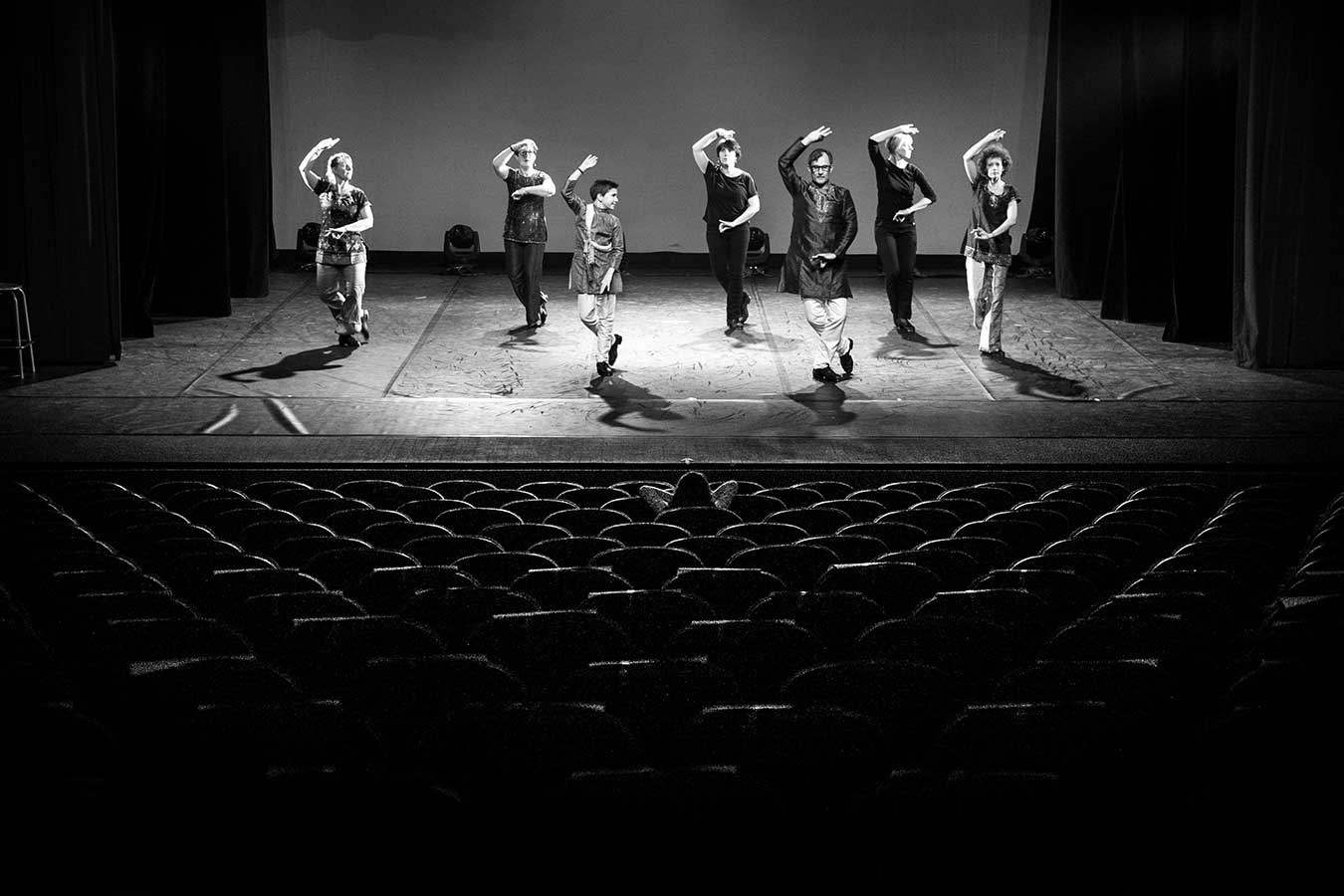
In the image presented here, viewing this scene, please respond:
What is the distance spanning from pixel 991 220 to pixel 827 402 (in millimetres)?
2002

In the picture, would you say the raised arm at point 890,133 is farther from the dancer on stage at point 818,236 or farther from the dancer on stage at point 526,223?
Answer: the dancer on stage at point 526,223

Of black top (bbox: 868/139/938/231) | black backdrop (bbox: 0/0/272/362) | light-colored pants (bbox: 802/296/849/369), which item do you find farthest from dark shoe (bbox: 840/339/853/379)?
black backdrop (bbox: 0/0/272/362)

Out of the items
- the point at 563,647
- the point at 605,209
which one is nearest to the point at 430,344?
the point at 605,209

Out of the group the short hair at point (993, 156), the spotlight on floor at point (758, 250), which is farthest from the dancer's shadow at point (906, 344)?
the spotlight on floor at point (758, 250)

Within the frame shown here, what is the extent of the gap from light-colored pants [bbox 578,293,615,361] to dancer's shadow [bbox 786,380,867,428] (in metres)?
1.30

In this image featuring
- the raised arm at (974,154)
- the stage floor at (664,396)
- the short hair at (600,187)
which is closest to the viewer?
the stage floor at (664,396)

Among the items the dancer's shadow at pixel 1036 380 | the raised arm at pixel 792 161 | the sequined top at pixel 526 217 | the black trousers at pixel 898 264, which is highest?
the raised arm at pixel 792 161

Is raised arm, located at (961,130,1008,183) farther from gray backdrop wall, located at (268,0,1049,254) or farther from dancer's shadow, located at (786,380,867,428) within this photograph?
gray backdrop wall, located at (268,0,1049,254)

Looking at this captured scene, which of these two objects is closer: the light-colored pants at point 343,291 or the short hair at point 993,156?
the short hair at point 993,156

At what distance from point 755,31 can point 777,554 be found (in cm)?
1103

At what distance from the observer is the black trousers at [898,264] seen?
11039 mm

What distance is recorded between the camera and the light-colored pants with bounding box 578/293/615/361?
9375 millimetres

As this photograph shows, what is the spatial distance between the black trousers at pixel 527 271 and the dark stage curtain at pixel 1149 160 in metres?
4.83

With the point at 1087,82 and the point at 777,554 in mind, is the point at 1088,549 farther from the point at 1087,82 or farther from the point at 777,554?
Answer: the point at 1087,82
